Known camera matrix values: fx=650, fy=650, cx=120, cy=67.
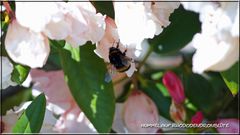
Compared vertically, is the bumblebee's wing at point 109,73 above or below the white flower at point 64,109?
above

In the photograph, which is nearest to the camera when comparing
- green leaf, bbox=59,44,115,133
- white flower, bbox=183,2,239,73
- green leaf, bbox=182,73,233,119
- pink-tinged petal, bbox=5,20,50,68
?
white flower, bbox=183,2,239,73

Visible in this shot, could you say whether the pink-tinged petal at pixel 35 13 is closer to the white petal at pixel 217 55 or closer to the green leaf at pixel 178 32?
the white petal at pixel 217 55

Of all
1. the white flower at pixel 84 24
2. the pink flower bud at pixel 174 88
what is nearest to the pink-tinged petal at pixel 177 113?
the pink flower bud at pixel 174 88

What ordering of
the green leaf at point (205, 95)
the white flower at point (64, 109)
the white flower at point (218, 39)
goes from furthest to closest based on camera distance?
the green leaf at point (205, 95) < the white flower at point (64, 109) < the white flower at point (218, 39)

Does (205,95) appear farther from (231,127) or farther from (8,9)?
(8,9)

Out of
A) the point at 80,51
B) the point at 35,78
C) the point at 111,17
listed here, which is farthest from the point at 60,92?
the point at 111,17

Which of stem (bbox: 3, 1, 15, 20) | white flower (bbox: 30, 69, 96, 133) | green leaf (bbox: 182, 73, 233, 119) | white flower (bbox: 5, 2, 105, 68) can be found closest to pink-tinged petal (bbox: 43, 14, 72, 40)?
white flower (bbox: 5, 2, 105, 68)

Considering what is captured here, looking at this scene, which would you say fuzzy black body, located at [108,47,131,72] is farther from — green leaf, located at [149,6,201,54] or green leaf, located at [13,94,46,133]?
green leaf, located at [149,6,201,54]
